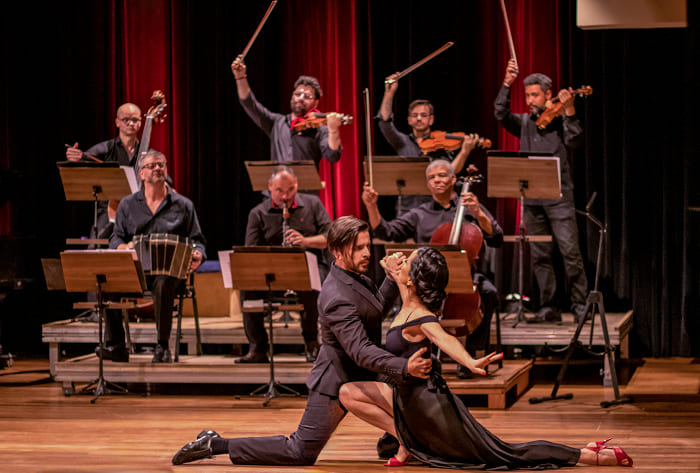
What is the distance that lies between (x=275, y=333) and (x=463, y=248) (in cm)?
155

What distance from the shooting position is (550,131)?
631cm

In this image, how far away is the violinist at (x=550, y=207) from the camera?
243 inches

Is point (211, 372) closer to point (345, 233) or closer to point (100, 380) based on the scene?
point (100, 380)

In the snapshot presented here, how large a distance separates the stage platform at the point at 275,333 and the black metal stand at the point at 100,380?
295 mm

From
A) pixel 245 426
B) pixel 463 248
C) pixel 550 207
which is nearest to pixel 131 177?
pixel 245 426

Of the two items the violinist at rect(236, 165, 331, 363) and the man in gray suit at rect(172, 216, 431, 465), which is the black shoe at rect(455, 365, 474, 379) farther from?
the man in gray suit at rect(172, 216, 431, 465)

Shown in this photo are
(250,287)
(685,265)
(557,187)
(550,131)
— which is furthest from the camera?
(685,265)

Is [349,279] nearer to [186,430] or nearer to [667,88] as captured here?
[186,430]

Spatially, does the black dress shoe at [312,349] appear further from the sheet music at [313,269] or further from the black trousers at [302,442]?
the black trousers at [302,442]

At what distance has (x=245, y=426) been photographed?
4699 millimetres

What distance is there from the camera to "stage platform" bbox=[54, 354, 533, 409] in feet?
18.0

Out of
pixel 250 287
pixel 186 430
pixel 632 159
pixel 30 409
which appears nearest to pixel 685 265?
pixel 632 159

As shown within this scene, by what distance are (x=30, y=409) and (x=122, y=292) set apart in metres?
0.84

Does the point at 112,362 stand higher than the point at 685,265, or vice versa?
the point at 685,265
